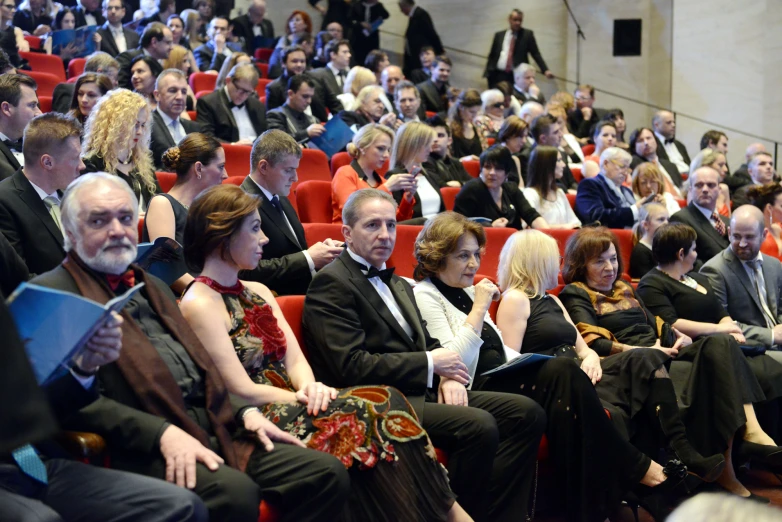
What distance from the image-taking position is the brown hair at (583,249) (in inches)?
134

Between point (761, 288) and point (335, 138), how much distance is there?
2435 mm

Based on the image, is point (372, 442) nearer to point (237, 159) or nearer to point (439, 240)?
point (439, 240)

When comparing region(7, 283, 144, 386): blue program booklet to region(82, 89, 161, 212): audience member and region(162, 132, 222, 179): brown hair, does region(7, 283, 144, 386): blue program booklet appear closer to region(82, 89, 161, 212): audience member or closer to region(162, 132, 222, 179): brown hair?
region(162, 132, 222, 179): brown hair

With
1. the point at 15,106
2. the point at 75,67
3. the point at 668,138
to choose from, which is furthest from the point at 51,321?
the point at 668,138

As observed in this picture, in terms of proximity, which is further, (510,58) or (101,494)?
(510,58)

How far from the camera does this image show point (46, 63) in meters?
6.30

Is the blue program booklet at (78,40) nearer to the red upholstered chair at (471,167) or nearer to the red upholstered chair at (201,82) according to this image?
the red upholstered chair at (201,82)

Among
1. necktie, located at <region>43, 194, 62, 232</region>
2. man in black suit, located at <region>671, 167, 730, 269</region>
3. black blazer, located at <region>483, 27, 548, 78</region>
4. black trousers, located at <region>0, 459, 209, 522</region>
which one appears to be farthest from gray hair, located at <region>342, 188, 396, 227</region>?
black blazer, located at <region>483, 27, 548, 78</region>

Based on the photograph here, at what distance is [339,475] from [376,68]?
595cm

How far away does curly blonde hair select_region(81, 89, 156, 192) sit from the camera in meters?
3.16

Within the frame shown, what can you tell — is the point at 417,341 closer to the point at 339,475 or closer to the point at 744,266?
the point at 339,475

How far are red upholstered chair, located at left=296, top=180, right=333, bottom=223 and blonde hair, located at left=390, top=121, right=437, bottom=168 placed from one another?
0.44 meters

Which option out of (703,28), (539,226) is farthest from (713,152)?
(703,28)

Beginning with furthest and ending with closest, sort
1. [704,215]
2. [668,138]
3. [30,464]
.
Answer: [668,138], [704,215], [30,464]
